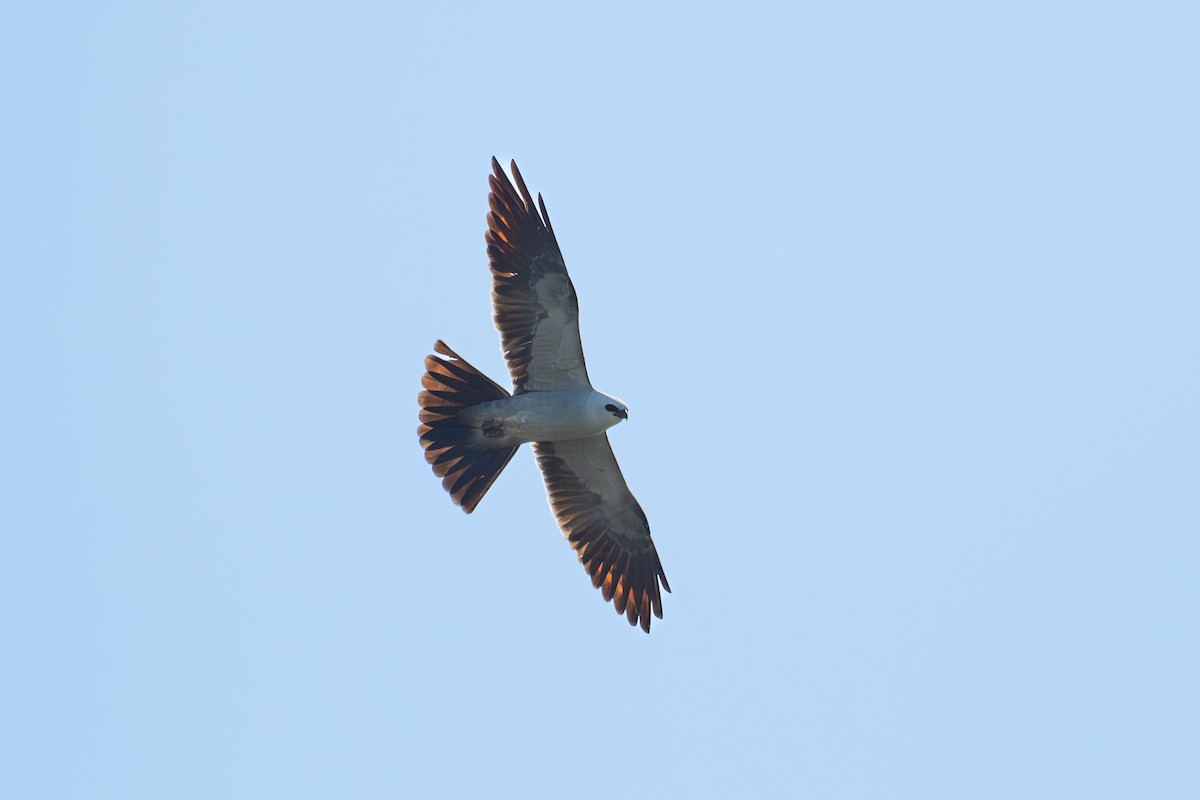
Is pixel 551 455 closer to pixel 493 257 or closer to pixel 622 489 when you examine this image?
pixel 622 489

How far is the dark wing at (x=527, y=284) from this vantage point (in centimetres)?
1733

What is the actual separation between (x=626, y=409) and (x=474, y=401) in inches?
62.0

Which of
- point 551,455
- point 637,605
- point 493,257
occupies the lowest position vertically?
point 637,605


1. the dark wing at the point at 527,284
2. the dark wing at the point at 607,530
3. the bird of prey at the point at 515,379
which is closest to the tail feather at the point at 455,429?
the bird of prey at the point at 515,379

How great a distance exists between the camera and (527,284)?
17.4 meters

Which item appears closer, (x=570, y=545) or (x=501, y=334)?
(x=501, y=334)

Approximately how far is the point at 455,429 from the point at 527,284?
1684 mm

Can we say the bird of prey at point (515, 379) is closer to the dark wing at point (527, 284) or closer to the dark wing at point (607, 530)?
the dark wing at point (527, 284)

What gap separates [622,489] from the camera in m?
18.6

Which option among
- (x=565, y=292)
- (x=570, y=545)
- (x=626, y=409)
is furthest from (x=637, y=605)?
(x=565, y=292)

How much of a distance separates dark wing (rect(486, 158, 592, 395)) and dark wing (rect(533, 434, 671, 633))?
55.5 inches

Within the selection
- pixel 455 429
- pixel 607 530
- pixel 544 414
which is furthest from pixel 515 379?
pixel 607 530

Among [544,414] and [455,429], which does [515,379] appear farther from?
[455,429]

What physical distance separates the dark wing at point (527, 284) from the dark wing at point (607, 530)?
4.63 feet
